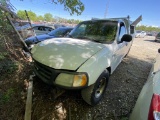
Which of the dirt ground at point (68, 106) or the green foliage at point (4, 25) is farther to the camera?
the green foliage at point (4, 25)

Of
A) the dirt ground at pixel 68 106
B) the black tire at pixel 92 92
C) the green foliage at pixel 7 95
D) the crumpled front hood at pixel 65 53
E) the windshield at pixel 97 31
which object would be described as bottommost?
the dirt ground at pixel 68 106

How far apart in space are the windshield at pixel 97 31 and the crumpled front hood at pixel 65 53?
528 mm

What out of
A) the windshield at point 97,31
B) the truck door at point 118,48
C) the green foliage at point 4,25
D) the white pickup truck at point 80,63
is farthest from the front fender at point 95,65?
the green foliage at point 4,25

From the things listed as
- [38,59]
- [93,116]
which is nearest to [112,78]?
[93,116]

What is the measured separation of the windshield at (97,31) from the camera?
3400mm

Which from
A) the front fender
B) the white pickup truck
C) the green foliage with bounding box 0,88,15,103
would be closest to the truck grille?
the white pickup truck

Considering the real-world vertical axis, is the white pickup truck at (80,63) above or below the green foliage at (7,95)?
above

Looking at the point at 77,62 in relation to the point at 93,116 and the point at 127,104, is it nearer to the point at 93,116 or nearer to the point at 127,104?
the point at 93,116

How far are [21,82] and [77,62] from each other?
2.02 m

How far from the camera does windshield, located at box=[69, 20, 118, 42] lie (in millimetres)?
3400

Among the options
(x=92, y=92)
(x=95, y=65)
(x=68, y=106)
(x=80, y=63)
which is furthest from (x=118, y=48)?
(x=68, y=106)

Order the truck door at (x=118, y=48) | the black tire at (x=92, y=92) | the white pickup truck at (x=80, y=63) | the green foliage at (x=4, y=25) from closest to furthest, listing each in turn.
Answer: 1. the white pickup truck at (x=80, y=63)
2. the black tire at (x=92, y=92)
3. the truck door at (x=118, y=48)
4. the green foliage at (x=4, y=25)

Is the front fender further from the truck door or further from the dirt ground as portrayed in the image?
the dirt ground

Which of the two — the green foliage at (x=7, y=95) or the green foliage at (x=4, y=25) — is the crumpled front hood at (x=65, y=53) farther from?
the green foliage at (x=4, y=25)
